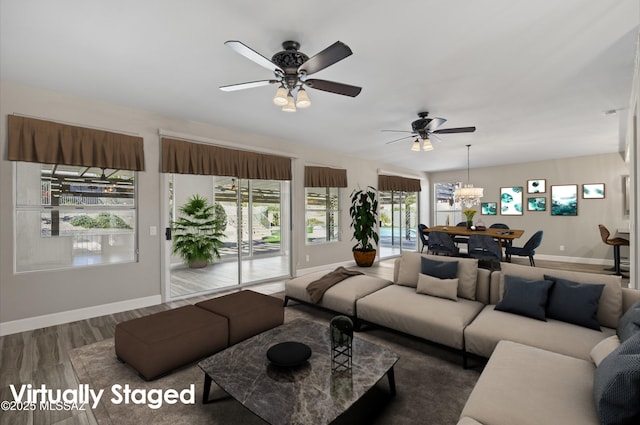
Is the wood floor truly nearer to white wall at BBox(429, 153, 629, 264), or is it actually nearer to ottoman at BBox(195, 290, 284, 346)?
ottoman at BBox(195, 290, 284, 346)

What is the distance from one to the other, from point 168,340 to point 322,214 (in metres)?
4.66

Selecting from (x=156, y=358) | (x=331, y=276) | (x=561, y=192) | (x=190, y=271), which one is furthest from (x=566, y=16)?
(x=561, y=192)

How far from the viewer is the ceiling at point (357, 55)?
2.04m

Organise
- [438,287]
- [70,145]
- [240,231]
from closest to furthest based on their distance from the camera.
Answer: [438,287] → [70,145] → [240,231]

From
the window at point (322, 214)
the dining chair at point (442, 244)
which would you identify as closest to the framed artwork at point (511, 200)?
the dining chair at point (442, 244)

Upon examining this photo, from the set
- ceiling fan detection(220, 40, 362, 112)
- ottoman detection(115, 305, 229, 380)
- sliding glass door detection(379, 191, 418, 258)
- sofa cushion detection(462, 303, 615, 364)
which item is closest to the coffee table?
ottoman detection(115, 305, 229, 380)

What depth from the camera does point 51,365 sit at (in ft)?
8.35

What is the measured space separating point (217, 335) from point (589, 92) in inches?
194

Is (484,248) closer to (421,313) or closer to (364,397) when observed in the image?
(421,313)

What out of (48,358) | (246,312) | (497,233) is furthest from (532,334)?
(497,233)

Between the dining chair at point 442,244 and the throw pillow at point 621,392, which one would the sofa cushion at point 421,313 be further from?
the dining chair at point 442,244

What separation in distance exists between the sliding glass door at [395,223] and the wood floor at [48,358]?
6222 millimetres

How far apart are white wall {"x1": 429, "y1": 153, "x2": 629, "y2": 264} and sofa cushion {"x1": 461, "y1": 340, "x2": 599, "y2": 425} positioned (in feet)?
23.3

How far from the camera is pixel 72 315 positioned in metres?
3.50
